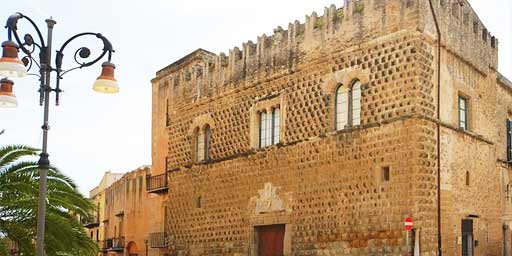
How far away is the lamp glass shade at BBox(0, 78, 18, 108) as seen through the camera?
10.3 m

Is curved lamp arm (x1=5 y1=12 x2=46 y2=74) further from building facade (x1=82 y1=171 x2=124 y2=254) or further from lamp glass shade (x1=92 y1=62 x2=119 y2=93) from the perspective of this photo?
building facade (x1=82 y1=171 x2=124 y2=254)

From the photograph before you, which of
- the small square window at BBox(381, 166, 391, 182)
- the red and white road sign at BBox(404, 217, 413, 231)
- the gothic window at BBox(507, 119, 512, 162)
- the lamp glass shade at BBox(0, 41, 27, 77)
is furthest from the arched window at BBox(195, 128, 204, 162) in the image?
the lamp glass shade at BBox(0, 41, 27, 77)

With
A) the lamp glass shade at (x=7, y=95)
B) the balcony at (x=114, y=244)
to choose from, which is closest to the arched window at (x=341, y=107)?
the lamp glass shade at (x=7, y=95)

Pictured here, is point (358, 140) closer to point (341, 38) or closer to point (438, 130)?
point (438, 130)

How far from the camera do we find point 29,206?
1321 cm

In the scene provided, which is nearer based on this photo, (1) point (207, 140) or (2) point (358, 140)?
(2) point (358, 140)

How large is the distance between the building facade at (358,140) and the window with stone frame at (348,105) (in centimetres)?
4

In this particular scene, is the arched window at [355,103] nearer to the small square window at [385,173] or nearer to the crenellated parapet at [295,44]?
the crenellated parapet at [295,44]

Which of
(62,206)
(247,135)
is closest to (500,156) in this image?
(247,135)

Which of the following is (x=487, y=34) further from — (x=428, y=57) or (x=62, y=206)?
(x=62, y=206)

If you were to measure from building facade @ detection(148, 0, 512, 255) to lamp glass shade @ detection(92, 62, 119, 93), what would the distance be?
9.93 m

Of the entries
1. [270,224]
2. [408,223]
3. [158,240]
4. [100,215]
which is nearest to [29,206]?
[408,223]

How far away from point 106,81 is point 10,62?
138 cm

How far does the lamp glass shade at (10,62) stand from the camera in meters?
9.60
